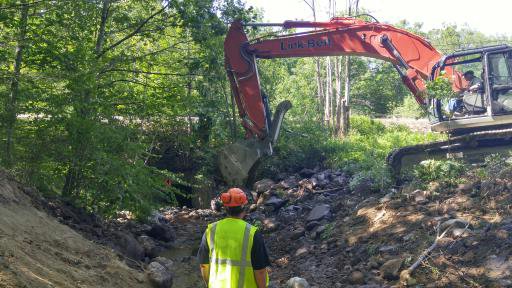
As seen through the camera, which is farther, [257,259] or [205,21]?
[205,21]

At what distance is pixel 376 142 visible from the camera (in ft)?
68.5

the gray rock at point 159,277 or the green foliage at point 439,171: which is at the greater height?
the green foliage at point 439,171

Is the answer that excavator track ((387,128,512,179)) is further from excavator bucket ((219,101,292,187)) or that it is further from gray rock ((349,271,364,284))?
gray rock ((349,271,364,284))

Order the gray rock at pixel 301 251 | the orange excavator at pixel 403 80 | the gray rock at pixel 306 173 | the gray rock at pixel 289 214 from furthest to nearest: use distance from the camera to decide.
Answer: the gray rock at pixel 306 173 → the gray rock at pixel 289 214 → the orange excavator at pixel 403 80 → the gray rock at pixel 301 251

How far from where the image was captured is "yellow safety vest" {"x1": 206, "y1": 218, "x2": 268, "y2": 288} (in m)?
4.14

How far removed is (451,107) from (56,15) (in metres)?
7.34

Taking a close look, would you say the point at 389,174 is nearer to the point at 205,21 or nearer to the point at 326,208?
the point at 326,208

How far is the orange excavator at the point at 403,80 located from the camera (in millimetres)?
11594

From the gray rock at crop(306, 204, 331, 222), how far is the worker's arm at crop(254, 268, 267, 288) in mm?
7152

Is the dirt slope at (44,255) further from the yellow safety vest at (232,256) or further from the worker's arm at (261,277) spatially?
the worker's arm at (261,277)

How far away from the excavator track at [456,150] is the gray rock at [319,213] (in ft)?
4.97

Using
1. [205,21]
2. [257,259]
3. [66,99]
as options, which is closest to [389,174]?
[205,21]

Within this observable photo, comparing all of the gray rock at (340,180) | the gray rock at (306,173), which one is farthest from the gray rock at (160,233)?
the gray rock at (306,173)

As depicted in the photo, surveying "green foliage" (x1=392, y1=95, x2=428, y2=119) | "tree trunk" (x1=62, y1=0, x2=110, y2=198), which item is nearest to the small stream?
"tree trunk" (x1=62, y1=0, x2=110, y2=198)
